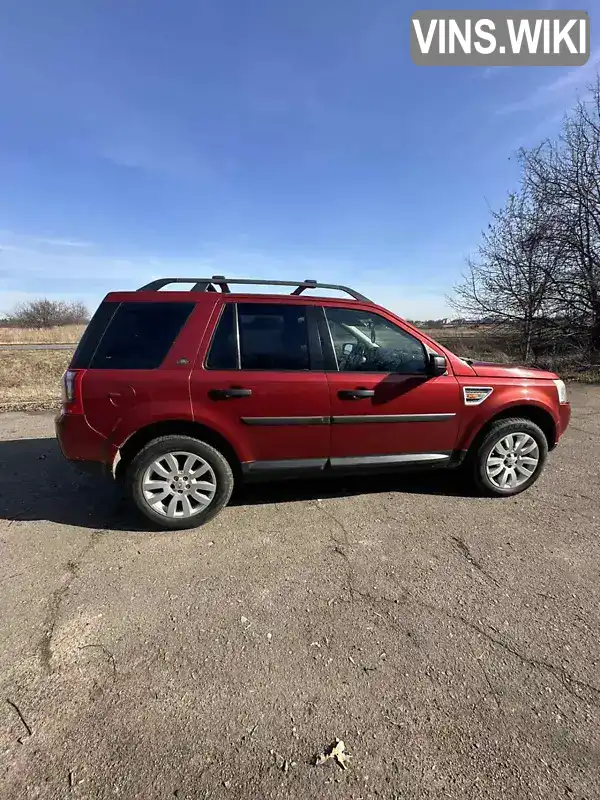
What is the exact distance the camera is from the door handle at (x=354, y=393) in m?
3.60

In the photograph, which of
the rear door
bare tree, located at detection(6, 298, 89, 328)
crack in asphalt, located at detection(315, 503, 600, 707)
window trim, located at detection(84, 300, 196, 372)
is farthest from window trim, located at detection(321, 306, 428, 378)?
bare tree, located at detection(6, 298, 89, 328)

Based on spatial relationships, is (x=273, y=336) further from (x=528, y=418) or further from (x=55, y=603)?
(x=528, y=418)

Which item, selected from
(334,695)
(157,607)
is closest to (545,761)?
(334,695)

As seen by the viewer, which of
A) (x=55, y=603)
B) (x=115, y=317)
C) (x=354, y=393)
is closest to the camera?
(x=55, y=603)

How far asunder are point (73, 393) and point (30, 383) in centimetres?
939

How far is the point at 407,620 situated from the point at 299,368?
78.9 inches

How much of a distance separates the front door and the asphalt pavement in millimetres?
540

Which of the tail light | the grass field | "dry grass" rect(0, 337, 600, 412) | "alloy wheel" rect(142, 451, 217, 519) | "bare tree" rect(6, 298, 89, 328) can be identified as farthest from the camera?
"bare tree" rect(6, 298, 89, 328)

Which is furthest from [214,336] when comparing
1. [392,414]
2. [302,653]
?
[302,653]

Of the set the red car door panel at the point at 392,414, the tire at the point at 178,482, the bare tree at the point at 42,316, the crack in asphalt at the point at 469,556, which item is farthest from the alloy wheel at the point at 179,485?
the bare tree at the point at 42,316

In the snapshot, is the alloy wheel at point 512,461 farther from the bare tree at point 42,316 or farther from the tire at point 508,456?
the bare tree at point 42,316

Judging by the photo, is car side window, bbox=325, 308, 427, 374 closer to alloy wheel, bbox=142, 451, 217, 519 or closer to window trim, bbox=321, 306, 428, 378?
window trim, bbox=321, 306, 428, 378

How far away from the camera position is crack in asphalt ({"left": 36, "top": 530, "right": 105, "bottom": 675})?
2.13 metres

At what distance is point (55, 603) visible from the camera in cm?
254
